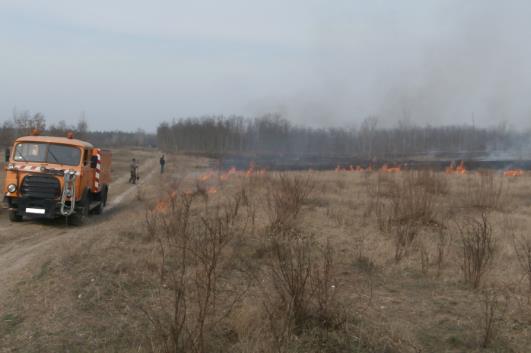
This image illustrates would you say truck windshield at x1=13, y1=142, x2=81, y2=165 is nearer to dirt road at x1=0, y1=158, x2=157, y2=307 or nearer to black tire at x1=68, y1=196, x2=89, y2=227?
black tire at x1=68, y1=196, x2=89, y2=227

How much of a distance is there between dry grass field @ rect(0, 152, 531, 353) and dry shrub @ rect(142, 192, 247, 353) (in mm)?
27

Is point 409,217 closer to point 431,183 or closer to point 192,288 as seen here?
point 431,183

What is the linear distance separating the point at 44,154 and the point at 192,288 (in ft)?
26.9

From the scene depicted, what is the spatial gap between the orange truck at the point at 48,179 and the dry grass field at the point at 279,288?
102cm

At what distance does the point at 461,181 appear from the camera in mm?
19016

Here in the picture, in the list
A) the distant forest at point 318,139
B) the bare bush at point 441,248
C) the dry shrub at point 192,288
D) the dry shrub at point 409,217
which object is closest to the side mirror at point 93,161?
the dry shrub at point 192,288

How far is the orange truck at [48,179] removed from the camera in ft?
37.7

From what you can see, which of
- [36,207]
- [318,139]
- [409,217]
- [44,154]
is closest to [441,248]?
[409,217]

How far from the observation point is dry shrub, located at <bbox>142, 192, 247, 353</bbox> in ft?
13.4

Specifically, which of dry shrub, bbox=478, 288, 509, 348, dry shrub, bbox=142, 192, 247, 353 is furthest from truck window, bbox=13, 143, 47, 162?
dry shrub, bbox=478, 288, 509, 348

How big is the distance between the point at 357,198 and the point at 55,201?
857cm

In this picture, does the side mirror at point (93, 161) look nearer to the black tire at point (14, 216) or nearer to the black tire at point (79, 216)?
the black tire at point (79, 216)

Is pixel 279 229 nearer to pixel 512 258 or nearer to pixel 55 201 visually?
pixel 512 258

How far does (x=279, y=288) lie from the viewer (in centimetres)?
483
